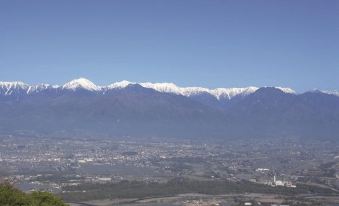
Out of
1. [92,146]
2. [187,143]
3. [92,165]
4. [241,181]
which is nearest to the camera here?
[241,181]

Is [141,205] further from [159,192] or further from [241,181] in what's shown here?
[241,181]

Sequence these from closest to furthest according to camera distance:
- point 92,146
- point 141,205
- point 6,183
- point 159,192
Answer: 1. point 6,183
2. point 141,205
3. point 159,192
4. point 92,146

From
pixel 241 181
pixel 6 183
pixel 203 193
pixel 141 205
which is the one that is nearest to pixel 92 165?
pixel 241 181

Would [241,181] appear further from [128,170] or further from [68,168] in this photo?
[68,168]

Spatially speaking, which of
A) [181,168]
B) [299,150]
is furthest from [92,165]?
[299,150]

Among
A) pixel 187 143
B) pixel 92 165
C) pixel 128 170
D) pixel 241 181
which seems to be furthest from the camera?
pixel 187 143

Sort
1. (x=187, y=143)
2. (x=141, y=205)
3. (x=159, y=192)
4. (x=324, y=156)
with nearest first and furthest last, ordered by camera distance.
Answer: (x=141, y=205), (x=159, y=192), (x=324, y=156), (x=187, y=143)

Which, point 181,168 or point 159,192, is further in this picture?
point 181,168

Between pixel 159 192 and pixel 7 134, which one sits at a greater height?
pixel 7 134

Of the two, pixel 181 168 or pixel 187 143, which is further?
pixel 187 143
